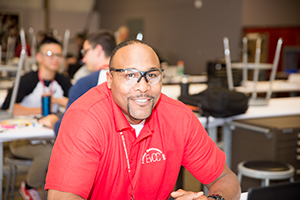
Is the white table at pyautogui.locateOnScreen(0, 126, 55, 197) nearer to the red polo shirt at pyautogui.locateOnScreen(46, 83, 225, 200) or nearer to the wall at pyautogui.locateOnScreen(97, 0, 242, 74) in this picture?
the red polo shirt at pyautogui.locateOnScreen(46, 83, 225, 200)

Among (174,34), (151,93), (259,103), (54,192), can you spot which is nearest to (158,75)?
(151,93)

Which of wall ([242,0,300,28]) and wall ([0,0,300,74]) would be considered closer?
wall ([242,0,300,28])

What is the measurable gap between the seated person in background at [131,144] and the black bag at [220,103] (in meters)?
1.07

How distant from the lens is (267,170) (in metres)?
2.14

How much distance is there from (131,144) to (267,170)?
4.07ft

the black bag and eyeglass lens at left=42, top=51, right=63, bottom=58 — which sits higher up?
eyeglass lens at left=42, top=51, right=63, bottom=58

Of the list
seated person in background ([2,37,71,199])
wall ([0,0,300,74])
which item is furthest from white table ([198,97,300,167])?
wall ([0,0,300,74])

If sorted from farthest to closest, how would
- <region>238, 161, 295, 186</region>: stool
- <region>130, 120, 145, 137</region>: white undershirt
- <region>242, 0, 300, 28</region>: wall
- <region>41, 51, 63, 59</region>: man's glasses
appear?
<region>242, 0, 300, 28</region>: wall, <region>41, 51, 63, 59</region>: man's glasses, <region>238, 161, 295, 186</region>: stool, <region>130, 120, 145, 137</region>: white undershirt

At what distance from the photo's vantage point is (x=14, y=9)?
35.9ft

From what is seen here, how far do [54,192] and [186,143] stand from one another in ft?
1.74

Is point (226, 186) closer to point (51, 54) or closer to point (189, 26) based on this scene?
point (51, 54)

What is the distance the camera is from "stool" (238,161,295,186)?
2125 millimetres

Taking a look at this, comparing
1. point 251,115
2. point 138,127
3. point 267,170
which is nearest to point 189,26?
point 251,115

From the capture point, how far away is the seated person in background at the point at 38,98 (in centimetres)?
235
